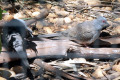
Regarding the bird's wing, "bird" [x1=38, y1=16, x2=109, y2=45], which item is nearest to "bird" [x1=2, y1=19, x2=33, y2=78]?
the bird's wing

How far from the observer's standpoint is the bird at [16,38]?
140 centimetres

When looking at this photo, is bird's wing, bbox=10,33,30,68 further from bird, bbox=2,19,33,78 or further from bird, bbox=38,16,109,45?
bird, bbox=38,16,109,45

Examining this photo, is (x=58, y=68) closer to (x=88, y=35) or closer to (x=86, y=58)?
(x=86, y=58)

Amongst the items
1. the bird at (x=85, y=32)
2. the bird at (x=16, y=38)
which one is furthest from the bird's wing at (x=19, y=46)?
the bird at (x=85, y=32)

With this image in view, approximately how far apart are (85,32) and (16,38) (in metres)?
0.55

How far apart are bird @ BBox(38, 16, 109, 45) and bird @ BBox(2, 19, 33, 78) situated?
29cm

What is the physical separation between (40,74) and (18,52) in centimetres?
19

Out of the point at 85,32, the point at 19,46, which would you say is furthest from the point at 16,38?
the point at 85,32

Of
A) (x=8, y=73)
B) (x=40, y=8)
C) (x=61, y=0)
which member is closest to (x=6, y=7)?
(x=40, y=8)

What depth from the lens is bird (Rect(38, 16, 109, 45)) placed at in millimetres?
1737

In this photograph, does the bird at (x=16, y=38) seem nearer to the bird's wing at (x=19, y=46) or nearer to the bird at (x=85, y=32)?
the bird's wing at (x=19, y=46)

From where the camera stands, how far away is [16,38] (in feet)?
4.64

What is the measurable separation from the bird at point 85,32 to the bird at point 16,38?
0.29 metres

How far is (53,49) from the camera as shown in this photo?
1.51 meters
